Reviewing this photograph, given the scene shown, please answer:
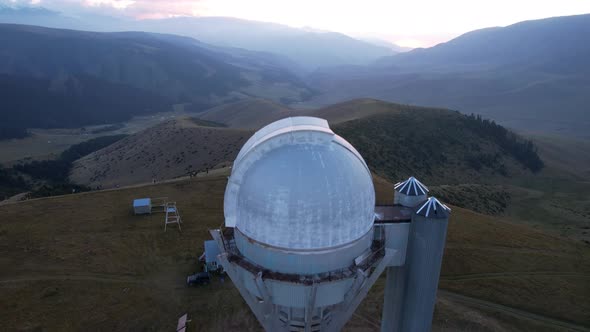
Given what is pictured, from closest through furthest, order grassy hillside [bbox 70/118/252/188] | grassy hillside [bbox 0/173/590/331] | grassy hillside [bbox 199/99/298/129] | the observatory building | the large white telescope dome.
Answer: the large white telescope dome → the observatory building → grassy hillside [bbox 0/173/590/331] → grassy hillside [bbox 70/118/252/188] → grassy hillside [bbox 199/99/298/129]

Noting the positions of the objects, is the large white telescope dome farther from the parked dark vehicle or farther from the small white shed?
the small white shed

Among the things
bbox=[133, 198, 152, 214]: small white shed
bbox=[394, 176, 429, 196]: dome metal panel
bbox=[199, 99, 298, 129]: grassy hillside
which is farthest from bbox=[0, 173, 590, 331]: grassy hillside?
bbox=[199, 99, 298, 129]: grassy hillside

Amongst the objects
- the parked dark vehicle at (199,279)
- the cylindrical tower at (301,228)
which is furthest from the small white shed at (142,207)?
the cylindrical tower at (301,228)

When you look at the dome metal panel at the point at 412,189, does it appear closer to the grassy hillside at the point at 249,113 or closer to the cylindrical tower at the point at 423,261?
the cylindrical tower at the point at 423,261

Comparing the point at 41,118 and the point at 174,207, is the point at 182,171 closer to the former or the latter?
the point at 174,207

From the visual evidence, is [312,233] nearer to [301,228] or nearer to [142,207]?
[301,228]

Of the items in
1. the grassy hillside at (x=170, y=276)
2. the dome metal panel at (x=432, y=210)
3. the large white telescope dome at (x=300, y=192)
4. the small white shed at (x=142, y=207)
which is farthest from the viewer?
the small white shed at (x=142, y=207)

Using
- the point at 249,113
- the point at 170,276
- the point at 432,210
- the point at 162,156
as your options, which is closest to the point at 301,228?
the point at 432,210
